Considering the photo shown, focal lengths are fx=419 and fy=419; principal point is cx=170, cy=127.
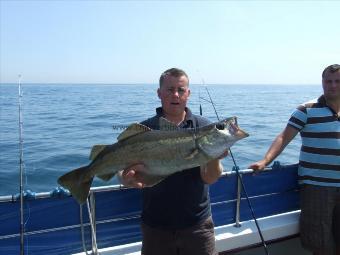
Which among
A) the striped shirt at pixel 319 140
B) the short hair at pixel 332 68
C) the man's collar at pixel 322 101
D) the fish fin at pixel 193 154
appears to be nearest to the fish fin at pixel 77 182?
the fish fin at pixel 193 154

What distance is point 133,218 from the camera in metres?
4.34

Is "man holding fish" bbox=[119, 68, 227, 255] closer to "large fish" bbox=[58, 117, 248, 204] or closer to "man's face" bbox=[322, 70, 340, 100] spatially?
"large fish" bbox=[58, 117, 248, 204]

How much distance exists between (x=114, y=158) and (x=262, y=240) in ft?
7.36

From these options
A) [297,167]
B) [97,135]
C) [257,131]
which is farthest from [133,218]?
[257,131]

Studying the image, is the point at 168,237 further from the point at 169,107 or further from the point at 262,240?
the point at 262,240

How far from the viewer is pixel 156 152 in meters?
3.22

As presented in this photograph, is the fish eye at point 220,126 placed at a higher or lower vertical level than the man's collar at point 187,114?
lower

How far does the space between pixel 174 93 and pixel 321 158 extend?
6.76ft

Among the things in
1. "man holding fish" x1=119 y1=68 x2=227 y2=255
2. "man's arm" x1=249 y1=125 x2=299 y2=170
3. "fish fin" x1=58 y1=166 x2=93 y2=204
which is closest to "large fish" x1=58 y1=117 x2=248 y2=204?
"fish fin" x1=58 y1=166 x2=93 y2=204

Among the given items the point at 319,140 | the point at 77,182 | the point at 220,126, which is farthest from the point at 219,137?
the point at 319,140

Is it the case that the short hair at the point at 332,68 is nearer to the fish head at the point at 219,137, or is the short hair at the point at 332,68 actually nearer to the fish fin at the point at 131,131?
the fish head at the point at 219,137

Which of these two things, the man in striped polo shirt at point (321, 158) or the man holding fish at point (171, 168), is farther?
the man in striped polo shirt at point (321, 158)

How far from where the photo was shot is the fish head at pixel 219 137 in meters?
3.14

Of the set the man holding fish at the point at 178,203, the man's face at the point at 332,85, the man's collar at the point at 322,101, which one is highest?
the man's face at the point at 332,85
